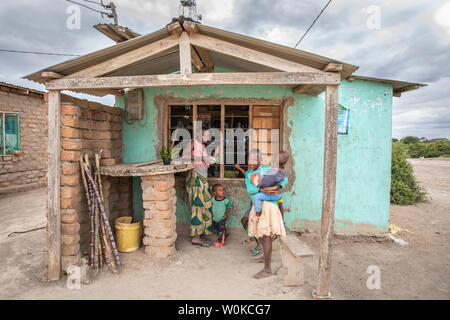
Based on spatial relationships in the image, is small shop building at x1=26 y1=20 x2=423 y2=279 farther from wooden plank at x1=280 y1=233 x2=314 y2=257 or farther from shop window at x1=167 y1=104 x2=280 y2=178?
wooden plank at x1=280 y1=233 x2=314 y2=257

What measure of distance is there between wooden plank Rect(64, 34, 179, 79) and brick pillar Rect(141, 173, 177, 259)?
158cm

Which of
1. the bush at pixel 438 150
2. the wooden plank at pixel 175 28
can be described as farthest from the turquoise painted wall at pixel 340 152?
the bush at pixel 438 150

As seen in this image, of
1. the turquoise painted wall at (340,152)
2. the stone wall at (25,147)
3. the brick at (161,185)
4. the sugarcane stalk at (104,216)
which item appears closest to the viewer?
the sugarcane stalk at (104,216)

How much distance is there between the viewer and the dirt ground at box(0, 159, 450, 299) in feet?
10.3

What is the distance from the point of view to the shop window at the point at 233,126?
5.00 m

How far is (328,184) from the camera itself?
3043mm

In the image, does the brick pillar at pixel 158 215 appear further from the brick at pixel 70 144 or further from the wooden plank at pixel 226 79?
the wooden plank at pixel 226 79

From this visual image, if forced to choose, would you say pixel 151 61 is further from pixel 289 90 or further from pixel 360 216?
pixel 360 216

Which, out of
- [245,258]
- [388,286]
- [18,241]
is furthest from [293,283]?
[18,241]

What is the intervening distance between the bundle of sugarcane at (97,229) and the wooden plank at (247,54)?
2.32 m

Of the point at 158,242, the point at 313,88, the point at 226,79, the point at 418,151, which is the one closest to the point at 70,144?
the point at 158,242

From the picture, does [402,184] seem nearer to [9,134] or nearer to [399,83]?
[399,83]

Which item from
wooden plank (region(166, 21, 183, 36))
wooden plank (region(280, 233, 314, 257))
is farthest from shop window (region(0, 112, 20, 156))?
wooden plank (region(280, 233, 314, 257))

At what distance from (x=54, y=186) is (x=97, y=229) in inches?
32.3
